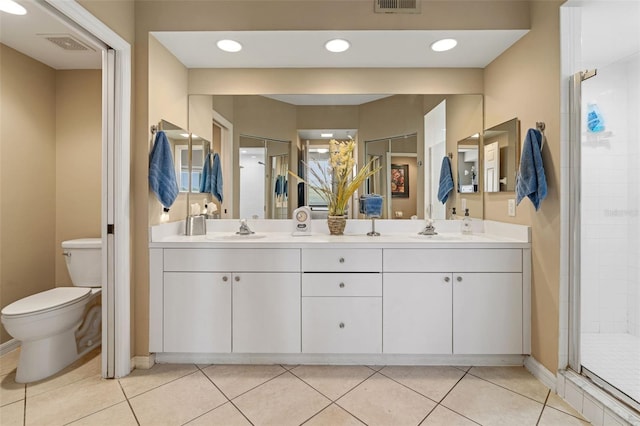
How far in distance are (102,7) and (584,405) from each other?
331cm

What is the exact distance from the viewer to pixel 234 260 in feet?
6.57

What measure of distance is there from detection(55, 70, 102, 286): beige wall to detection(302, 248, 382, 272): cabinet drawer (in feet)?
6.26

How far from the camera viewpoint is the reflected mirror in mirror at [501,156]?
2.13 metres

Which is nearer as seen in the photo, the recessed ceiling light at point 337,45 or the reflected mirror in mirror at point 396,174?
the recessed ceiling light at point 337,45

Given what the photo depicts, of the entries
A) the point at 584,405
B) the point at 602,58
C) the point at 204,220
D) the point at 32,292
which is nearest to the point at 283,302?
Result: the point at 204,220

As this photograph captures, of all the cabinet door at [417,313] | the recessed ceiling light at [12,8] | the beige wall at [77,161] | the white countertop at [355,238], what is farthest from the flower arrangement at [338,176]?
the recessed ceiling light at [12,8]

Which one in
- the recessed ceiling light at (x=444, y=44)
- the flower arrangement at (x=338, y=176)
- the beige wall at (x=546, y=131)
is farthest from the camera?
the flower arrangement at (x=338, y=176)

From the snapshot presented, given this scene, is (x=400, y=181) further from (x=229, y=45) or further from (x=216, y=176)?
(x=229, y=45)

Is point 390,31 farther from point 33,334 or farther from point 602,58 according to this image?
point 33,334

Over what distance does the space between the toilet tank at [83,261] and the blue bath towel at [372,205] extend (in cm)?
205

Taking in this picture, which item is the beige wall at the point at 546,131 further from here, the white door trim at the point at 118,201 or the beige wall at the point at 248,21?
the white door trim at the point at 118,201

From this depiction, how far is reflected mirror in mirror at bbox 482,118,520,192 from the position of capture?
6.98 feet

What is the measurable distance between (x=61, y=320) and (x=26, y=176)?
122cm

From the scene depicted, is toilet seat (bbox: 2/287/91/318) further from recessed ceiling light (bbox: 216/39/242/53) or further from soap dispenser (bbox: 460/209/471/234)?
soap dispenser (bbox: 460/209/471/234)
